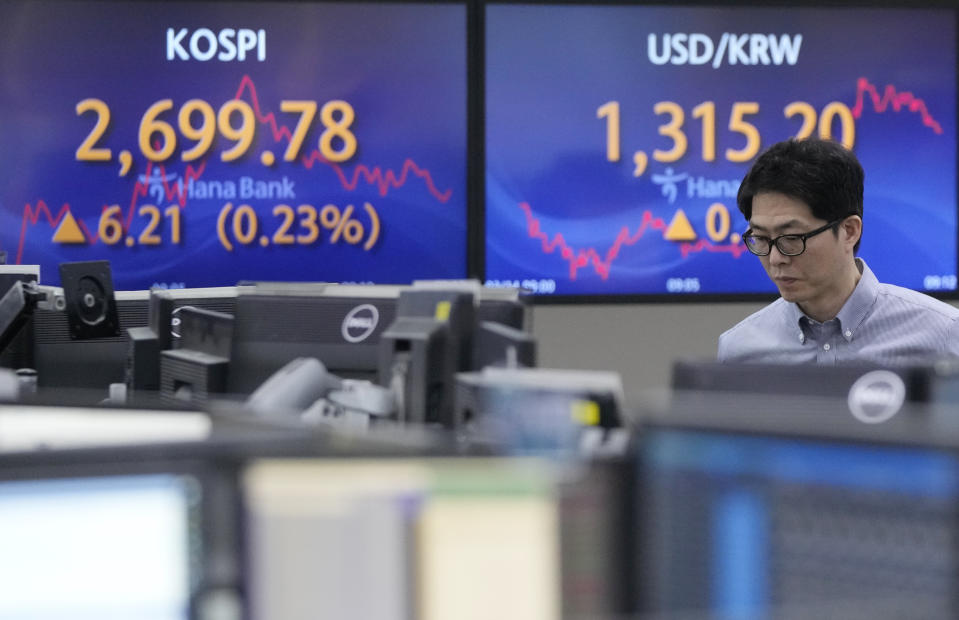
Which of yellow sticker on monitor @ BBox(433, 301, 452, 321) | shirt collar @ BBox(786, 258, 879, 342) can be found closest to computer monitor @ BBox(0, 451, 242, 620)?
yellow sticker on monitor @ BBox(433, 301, 452, 321)

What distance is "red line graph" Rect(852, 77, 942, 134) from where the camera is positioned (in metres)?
3.67

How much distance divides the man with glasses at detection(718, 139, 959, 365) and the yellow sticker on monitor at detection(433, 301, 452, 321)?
71cm

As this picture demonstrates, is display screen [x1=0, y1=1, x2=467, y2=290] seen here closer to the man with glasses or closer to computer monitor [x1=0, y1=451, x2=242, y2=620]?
the man with glasses

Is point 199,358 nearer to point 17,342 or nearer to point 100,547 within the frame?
point 17,342

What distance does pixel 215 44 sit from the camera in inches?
136

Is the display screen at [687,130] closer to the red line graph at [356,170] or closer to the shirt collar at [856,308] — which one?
the red line graph at [356,170]

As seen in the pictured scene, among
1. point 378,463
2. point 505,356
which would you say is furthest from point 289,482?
point 505,356

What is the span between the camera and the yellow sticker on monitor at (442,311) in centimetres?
207

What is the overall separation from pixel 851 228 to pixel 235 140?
193cm

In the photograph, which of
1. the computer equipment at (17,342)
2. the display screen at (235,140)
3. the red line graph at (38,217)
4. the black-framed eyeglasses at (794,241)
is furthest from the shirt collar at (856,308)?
the red line graph at (38,217)

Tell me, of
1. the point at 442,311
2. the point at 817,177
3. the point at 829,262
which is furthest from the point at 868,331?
the point at 442,311

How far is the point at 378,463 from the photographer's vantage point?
0.86 m

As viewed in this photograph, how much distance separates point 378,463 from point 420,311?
1277 mm

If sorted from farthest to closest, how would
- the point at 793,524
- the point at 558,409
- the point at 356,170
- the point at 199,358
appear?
the point at 356,170
the point at 199,358
the point at 558,409
the point at 793,524
